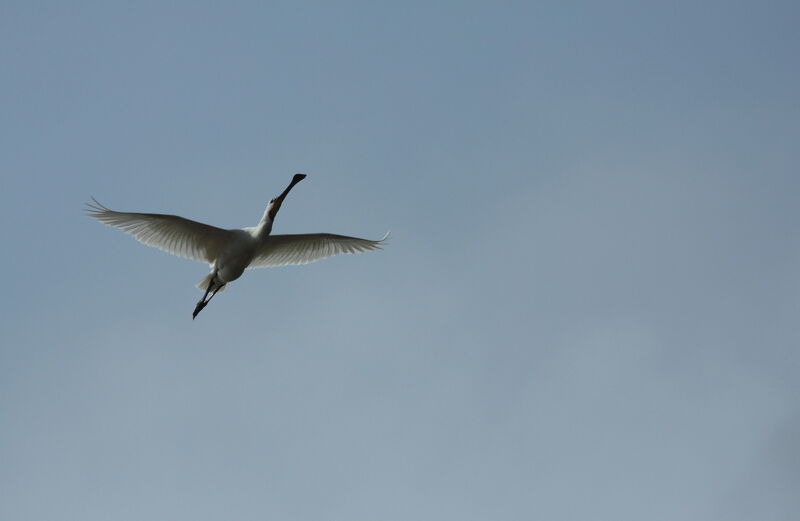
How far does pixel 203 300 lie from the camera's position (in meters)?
33.8

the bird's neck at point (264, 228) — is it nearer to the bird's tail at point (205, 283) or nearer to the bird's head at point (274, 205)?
the bird's head at point (274, 205)

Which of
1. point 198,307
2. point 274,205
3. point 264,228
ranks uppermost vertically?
point 274,205

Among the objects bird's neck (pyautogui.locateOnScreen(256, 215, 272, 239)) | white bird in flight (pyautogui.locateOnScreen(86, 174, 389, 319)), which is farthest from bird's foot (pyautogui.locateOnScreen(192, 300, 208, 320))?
bird's neck (pyautogui.locateOnScreen(256, 215, 272, 239))

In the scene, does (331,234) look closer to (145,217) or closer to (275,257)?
(275,257)

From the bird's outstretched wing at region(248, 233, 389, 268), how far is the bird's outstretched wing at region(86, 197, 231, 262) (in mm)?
1459

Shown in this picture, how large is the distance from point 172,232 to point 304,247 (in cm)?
419

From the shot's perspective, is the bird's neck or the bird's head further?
the bird's head

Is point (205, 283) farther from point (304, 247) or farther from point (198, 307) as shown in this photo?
point (304, 247)

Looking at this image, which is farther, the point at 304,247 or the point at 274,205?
the point at 304,247

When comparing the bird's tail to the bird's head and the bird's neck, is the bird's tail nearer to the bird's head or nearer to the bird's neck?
the bird's neck

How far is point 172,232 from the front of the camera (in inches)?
1314

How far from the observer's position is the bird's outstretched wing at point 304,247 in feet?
115

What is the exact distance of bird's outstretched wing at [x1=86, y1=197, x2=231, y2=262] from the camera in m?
32.4

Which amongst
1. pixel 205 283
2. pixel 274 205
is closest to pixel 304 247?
pixel 274 205
